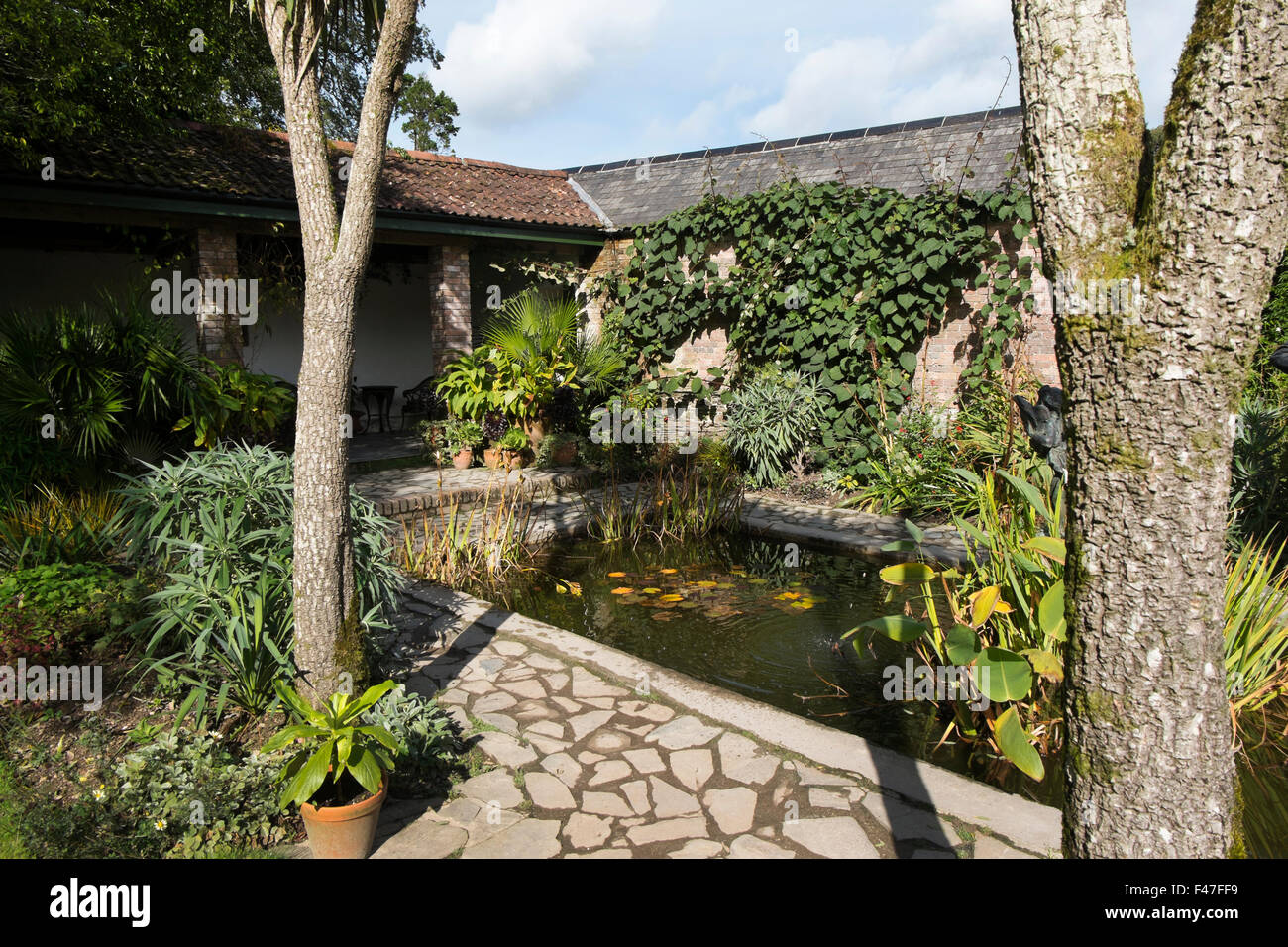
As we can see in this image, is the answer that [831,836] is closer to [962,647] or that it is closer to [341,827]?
[962,647]

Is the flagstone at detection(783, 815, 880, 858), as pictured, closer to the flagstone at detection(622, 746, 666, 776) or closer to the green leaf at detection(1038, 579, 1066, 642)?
the flagstone at detection(622, 746, 666, 776)

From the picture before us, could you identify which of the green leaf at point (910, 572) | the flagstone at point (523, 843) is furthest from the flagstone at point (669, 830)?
the green leaf at point (910, 572)

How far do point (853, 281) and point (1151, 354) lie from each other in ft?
26.0

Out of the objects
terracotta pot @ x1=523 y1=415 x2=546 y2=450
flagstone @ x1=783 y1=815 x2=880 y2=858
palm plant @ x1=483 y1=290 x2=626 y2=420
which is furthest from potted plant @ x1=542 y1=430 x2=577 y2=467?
flagstone @ x1=783 y1=815 x2=880 y2=858

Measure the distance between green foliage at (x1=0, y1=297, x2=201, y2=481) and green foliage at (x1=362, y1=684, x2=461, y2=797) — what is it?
396cm

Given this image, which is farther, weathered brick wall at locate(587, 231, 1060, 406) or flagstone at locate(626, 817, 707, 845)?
weathered brick wall at locate(587, 231, 1060, 406)

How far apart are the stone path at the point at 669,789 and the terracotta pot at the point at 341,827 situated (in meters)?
0.12

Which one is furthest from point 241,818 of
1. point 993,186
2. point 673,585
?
point 993,186

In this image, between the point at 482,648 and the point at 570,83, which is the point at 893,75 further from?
the point at 570,83

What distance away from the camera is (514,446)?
29.8 ft

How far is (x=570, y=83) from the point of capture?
87.1 ft

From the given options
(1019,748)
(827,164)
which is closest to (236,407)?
(1019,748)

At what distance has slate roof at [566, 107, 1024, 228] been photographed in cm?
886
